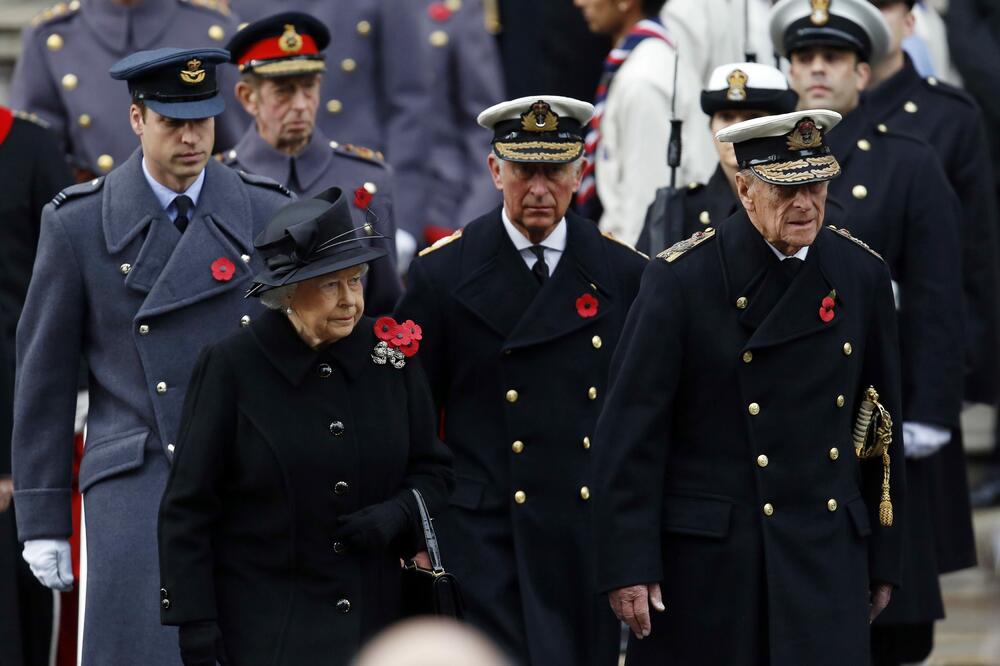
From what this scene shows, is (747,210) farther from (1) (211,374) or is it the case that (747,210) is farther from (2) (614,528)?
(1) (211,374)

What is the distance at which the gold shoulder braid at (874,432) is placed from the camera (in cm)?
610

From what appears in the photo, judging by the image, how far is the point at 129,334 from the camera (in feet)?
21.4

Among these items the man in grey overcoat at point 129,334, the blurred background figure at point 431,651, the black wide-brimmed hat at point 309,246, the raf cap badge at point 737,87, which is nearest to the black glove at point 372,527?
the black wide-brimmed hat at point 309,246

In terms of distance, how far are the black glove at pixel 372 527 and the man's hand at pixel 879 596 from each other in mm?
1347

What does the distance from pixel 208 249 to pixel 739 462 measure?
5.48 feet

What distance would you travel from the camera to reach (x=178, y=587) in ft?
18.3

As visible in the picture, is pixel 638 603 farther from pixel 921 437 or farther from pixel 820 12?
pixel 820 12

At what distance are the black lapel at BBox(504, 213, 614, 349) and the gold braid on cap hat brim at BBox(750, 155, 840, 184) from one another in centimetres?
95

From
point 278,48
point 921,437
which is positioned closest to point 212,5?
point 278,48

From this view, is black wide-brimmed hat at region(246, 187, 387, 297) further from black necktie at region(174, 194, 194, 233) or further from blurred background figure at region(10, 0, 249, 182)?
blurred background figure at region(10, 0, 249, 182)

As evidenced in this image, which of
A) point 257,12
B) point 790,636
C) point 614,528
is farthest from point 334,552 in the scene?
point 257,12

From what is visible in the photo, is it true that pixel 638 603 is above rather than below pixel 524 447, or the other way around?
below

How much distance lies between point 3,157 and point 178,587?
2.80 m

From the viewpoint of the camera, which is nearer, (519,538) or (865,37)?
(519,538)
